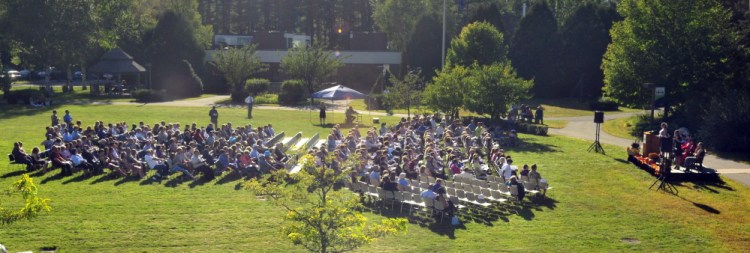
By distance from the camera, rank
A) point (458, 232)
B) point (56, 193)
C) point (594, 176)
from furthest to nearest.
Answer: point (594, 176) → point (56, 193) → point (458, 232)

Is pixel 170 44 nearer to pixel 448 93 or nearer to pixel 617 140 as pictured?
pixel 448 93

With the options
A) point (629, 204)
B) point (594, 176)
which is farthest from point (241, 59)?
point (629, 204)

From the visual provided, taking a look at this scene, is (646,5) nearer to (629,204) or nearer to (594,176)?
(594,176)

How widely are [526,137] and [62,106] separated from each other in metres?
29.2

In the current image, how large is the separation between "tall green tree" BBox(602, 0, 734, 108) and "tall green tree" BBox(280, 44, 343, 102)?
2312cm

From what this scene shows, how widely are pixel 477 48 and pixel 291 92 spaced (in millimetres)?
13381

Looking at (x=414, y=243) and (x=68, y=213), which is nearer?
(x=414, y=243)

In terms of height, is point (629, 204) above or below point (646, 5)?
below

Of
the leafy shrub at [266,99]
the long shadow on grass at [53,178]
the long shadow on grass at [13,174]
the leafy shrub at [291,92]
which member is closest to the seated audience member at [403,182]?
the long shadow on grass at [53,178]

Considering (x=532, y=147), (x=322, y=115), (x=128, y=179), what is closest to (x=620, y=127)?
(x=532, y=147)

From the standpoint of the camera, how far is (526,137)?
3647cm

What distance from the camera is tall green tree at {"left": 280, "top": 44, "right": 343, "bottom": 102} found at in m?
56.5

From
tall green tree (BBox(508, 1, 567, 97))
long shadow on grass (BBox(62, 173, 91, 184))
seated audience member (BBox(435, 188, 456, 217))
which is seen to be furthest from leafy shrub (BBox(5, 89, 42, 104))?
tall green tree (BBox(508, 1, 567, 97))

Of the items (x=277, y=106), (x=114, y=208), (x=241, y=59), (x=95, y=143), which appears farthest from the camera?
(x=241, y=59)
